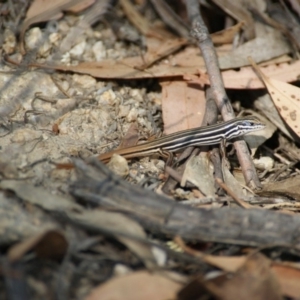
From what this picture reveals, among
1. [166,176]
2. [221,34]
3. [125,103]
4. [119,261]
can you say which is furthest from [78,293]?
[221,34]

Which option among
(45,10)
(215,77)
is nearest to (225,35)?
(215,77)

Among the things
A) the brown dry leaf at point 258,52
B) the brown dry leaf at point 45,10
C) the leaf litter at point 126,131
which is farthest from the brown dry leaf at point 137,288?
the brown dry leaf at point 45,10

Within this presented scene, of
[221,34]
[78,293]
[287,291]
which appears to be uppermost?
[221,34]

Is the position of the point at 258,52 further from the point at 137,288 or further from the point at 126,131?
the point at 137,288

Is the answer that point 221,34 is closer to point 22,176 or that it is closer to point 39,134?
point 39,134

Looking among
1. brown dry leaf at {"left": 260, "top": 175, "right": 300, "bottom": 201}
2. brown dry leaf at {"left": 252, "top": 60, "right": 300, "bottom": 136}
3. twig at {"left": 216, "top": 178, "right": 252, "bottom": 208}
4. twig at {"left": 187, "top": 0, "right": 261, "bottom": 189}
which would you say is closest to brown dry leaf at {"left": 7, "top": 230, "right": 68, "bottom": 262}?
twig at {"left": 216, "top": 178, "right": 252, "bottom": 208}

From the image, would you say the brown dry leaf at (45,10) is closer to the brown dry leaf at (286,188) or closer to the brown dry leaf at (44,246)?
the brown dry leaf at (286,188)
